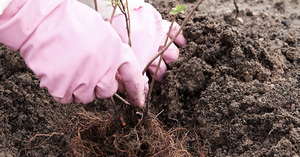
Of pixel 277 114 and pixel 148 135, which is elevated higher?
pixel 277 114

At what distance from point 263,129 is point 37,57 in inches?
34.4

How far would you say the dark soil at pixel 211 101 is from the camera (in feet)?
4.13

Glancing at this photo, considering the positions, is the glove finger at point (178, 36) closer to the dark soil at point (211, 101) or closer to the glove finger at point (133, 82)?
the dark soil at point (211, 101)

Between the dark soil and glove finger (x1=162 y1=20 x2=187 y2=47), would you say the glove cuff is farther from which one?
glove finger (x1=162 y1=20 x2=187 y2=47)

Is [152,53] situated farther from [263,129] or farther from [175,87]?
[263,129]

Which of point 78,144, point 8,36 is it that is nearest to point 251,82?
point 78,144

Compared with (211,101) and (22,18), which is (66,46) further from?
(211,101)

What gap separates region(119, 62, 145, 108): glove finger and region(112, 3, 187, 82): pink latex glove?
21 cm

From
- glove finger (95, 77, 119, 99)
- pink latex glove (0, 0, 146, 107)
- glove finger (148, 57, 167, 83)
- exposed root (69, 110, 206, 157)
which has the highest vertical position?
pink latex glove (0, 0, 146, 107)

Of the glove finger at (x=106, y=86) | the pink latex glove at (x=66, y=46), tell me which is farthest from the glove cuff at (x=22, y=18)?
the glove finger at (x=106, y=86)

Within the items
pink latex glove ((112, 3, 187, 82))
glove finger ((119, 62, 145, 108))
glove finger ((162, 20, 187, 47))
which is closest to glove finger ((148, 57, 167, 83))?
pink latex glove ((112, 3, 187, 82))

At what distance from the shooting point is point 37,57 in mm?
1110

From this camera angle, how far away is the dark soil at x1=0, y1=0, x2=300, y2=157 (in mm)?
1258

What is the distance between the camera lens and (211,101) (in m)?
1.38
